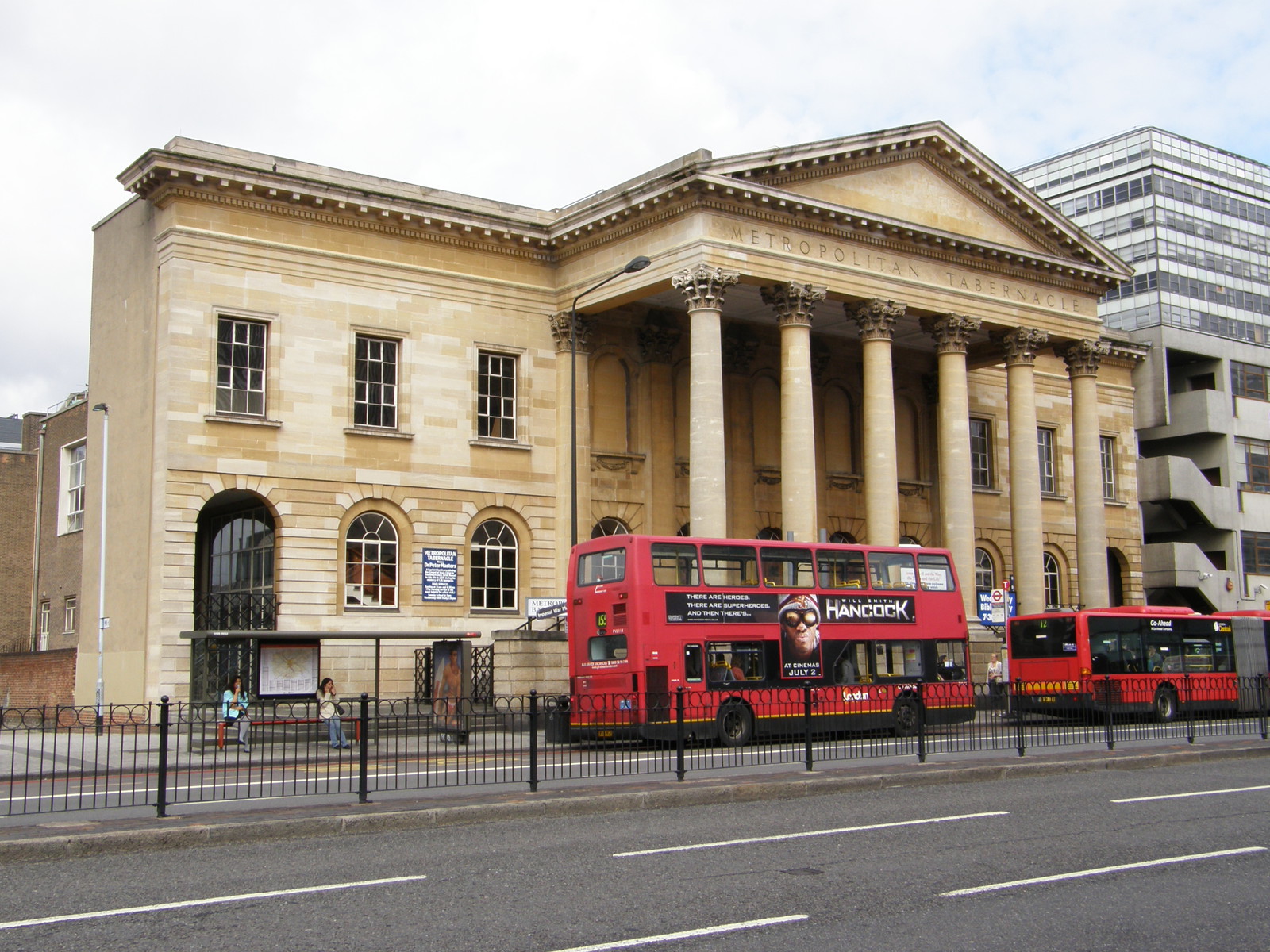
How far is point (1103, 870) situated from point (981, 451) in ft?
125

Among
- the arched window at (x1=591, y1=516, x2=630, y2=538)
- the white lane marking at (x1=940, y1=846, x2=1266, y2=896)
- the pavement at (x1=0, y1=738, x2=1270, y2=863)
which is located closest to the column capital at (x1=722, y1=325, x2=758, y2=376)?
the arched window at (x1=591, y1=516, x2=630, y2=538)

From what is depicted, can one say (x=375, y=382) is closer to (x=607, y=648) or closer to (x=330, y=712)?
(x=330, y=712)

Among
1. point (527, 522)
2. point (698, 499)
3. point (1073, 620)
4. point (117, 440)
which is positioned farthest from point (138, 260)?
point (1073, 620)

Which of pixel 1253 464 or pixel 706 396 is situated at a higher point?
pixel 1253 464

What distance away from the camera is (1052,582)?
4850 centimetres

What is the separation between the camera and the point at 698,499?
107 feet

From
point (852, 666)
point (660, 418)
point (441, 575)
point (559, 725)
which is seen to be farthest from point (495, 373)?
point (559, 725)

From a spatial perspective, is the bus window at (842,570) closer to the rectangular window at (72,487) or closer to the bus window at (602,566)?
the bus window at (602,566)

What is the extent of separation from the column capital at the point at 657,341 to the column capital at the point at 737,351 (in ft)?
6.90

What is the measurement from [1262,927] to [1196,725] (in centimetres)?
2215

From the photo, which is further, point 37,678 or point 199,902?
point 37,678

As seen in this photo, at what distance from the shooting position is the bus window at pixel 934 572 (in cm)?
2831

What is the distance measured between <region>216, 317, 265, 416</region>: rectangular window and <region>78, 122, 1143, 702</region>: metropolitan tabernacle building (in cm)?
8

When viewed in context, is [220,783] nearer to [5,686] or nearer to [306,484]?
[306,484]
